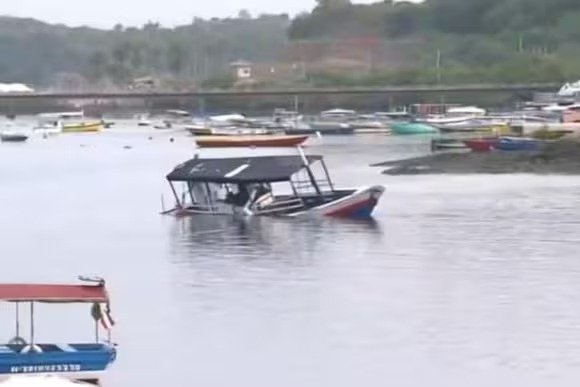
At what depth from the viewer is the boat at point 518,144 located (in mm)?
70244

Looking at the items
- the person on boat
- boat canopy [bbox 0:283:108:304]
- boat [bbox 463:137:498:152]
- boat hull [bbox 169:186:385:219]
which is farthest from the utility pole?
boat canopy [bbox 0:283:108:304]

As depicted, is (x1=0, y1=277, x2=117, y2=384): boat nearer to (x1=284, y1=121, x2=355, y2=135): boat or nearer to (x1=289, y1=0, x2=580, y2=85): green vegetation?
(x1=284, y1=121, x2=355, y2=135): boat

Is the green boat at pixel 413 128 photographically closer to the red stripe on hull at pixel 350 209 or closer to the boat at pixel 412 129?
the boat at pixel 412 129

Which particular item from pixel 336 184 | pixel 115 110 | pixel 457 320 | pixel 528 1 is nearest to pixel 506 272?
pixel 457 320

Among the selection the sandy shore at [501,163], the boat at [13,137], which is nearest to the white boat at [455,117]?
the boat at [13,137]

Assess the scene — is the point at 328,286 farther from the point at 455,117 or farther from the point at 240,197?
the point at 455,117

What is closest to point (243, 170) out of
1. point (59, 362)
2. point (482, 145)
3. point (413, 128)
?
point (59, 362)

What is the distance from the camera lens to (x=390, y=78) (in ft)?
556

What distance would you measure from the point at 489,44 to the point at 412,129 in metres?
66.7

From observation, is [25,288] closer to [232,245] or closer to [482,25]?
[232,245]

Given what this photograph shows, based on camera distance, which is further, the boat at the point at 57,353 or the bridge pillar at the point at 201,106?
the bridge pillar at the point at 201,106

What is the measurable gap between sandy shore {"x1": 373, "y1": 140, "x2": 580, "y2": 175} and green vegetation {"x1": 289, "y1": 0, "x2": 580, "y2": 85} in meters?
91.7

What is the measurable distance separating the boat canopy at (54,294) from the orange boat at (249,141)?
61417 mm

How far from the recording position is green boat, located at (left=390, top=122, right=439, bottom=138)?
11262 cm
